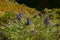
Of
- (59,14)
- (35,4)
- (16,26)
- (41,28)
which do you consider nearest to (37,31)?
(41,28)

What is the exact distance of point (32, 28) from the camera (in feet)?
19.1

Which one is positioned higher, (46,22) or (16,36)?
(46,22)

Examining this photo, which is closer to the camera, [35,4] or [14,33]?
[14,33]

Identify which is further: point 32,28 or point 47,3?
point 47,3

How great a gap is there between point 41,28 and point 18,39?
2.06 feet

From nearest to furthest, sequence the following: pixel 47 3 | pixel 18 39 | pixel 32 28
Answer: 1. pixel 18 39
2. pixel 32 28
3. pixel 47 3

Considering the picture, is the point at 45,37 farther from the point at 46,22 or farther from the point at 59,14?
the point at 59,14

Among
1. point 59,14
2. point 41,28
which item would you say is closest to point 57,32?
point 41,28

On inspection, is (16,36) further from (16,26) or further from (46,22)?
(46,22)

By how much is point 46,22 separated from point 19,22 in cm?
60

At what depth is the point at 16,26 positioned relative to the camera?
18.5ft

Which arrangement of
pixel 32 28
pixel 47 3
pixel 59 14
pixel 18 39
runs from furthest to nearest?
pixel 47 3, pixel 59 14, pixel 32 28, pixel 18 39

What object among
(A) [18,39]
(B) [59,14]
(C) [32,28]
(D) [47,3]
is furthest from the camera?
(D) [47,3]

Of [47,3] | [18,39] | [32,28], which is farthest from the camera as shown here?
[47,3]
